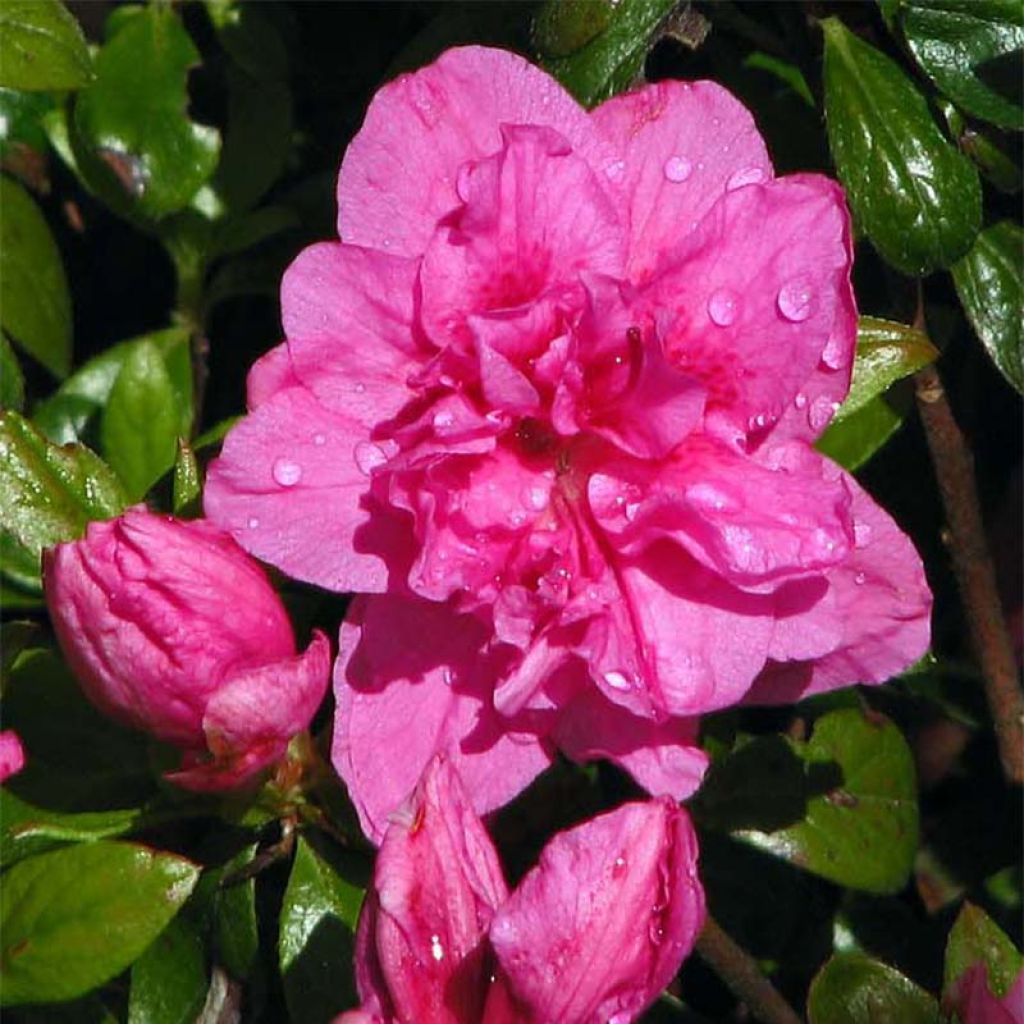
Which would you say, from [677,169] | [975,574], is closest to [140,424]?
[677,169]

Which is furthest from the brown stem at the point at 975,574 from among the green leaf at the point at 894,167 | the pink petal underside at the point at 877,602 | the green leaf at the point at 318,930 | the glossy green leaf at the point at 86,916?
the glossy green leaf at the point at 86,916

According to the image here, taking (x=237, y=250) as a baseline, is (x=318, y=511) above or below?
above

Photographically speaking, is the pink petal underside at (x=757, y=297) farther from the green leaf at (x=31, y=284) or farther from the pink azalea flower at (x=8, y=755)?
the green leaf at (x=31, y=284)

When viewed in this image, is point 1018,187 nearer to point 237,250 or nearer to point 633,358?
point 633,358

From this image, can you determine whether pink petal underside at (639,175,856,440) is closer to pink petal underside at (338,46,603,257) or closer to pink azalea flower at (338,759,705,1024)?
pink petal underside at (338,46,603,257)

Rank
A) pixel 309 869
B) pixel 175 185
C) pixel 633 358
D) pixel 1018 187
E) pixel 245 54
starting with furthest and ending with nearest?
pixel 245 54
pixel 175 185
pixel 1018 187
pixel 309 869
pixel 633 358

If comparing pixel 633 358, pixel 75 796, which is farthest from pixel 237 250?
pixel 633 358
